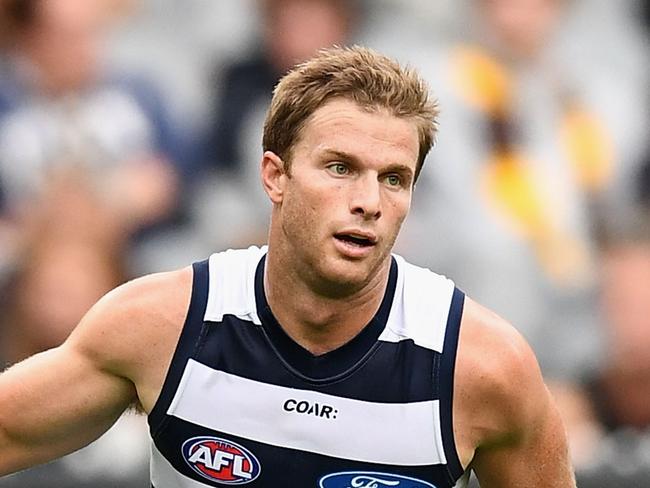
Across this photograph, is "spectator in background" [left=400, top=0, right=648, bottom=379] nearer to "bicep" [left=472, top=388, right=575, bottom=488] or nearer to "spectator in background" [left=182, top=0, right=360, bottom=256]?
"spectator in background" [left=182, top=0, right=360, bottom=256]

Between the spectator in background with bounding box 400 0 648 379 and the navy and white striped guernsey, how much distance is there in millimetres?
3636

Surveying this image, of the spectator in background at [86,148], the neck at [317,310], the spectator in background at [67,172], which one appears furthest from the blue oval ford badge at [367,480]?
the spectator in background at [86,148]

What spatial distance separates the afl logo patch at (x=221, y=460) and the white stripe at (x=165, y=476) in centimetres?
6

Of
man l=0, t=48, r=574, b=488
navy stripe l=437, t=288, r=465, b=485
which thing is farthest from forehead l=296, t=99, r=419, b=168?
navy stripe l=437, t=288, r=465, b=485

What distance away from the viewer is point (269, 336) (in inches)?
162

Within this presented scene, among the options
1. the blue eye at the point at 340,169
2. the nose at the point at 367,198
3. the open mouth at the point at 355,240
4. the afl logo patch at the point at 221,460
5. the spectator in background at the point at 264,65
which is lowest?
the afl logo patch at the point at 221,460

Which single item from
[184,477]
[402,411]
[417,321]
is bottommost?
[184,477]

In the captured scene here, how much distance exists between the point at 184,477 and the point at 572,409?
3.90 m

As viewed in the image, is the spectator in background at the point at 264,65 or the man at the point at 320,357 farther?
the spectator in background at the point at 264,65

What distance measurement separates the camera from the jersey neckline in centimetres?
407

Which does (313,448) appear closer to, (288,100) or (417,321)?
(417,321)

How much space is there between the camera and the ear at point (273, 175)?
13.4 ft

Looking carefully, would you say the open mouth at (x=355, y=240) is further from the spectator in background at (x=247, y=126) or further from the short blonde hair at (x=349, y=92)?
the spectator in background at (x=247, y=126)

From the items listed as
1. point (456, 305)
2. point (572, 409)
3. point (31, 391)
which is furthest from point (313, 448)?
point (572, 409)
